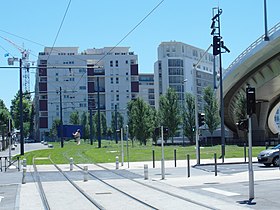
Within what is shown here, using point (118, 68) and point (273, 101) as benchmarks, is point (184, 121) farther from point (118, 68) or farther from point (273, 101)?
point (118, 68)

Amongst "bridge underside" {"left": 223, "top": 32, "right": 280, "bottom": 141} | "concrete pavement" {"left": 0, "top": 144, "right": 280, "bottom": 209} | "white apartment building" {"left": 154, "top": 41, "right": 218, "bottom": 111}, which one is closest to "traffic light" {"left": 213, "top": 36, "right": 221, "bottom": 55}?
"concrete pavement" {"left": 0, "top": 144, "right": 280, "bottom": 209}

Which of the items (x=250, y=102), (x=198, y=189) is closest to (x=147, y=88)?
(x=198, y=189)

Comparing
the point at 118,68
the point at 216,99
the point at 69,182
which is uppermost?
the point at 118,68

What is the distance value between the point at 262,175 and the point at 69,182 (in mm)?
8427

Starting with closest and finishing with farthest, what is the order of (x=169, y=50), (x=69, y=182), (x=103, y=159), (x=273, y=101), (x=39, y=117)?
(x=69, y=182)
(x=103, y=159)
(x=273, y=101)
(x=39, y=117)
(x=169, y=50)

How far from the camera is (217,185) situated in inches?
772

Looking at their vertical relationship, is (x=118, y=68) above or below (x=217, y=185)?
above

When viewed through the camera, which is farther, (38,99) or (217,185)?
(38,99)

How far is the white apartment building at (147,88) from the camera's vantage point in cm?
16612

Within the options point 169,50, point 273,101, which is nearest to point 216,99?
point 273,101

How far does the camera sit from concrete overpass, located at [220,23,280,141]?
56.1 meters

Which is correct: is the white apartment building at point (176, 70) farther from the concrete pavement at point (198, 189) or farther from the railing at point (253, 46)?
the concrete pavement at point (198, 189)

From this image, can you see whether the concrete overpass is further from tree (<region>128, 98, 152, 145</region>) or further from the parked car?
the parked car

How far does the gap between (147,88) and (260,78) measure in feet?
337
